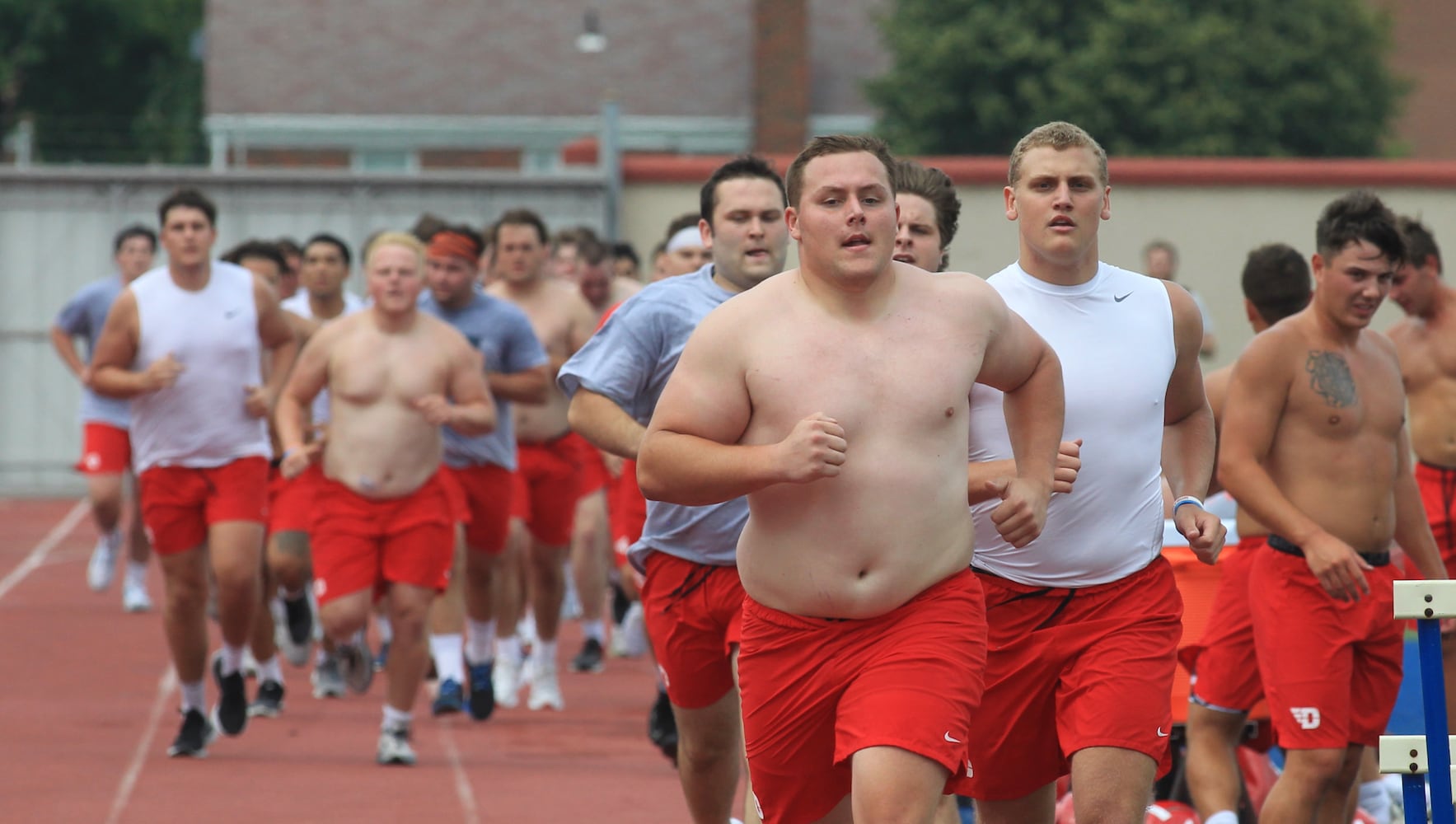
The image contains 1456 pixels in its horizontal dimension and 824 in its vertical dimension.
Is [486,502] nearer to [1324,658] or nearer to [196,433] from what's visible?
[196,433]

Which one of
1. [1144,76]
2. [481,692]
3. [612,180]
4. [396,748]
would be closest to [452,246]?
[481,692]

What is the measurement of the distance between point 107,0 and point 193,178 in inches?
1316

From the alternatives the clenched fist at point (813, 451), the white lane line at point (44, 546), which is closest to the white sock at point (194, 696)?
the clenched fist at point (813, 451)

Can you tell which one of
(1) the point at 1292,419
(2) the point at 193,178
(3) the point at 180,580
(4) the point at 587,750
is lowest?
(4) the point at 587,750

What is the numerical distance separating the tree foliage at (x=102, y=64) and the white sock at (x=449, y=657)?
40212 mm

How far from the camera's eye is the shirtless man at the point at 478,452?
33.9ft

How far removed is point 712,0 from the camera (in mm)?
38906

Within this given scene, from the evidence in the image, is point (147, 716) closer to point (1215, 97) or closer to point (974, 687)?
point (974, 687)

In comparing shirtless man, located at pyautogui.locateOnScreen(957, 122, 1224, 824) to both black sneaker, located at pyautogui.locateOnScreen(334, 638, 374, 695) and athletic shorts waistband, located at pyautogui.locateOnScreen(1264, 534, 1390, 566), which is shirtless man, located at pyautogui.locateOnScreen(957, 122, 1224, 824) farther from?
black sneaker, located at pyautogui.locateOnScreen(334, 638, 374, 695)

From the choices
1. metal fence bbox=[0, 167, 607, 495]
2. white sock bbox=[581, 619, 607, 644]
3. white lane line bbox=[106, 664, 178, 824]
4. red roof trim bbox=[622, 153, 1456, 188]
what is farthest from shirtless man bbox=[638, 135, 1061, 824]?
metal fence bbox=[0, 167, 607, 495]

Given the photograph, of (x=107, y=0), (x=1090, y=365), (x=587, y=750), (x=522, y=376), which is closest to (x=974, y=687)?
(x=1090, y=365)

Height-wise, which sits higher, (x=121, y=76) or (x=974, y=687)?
(x=121, y=76)

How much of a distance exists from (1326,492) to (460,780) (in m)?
4.10

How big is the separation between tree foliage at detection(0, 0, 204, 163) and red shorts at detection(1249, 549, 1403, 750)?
147 ft
